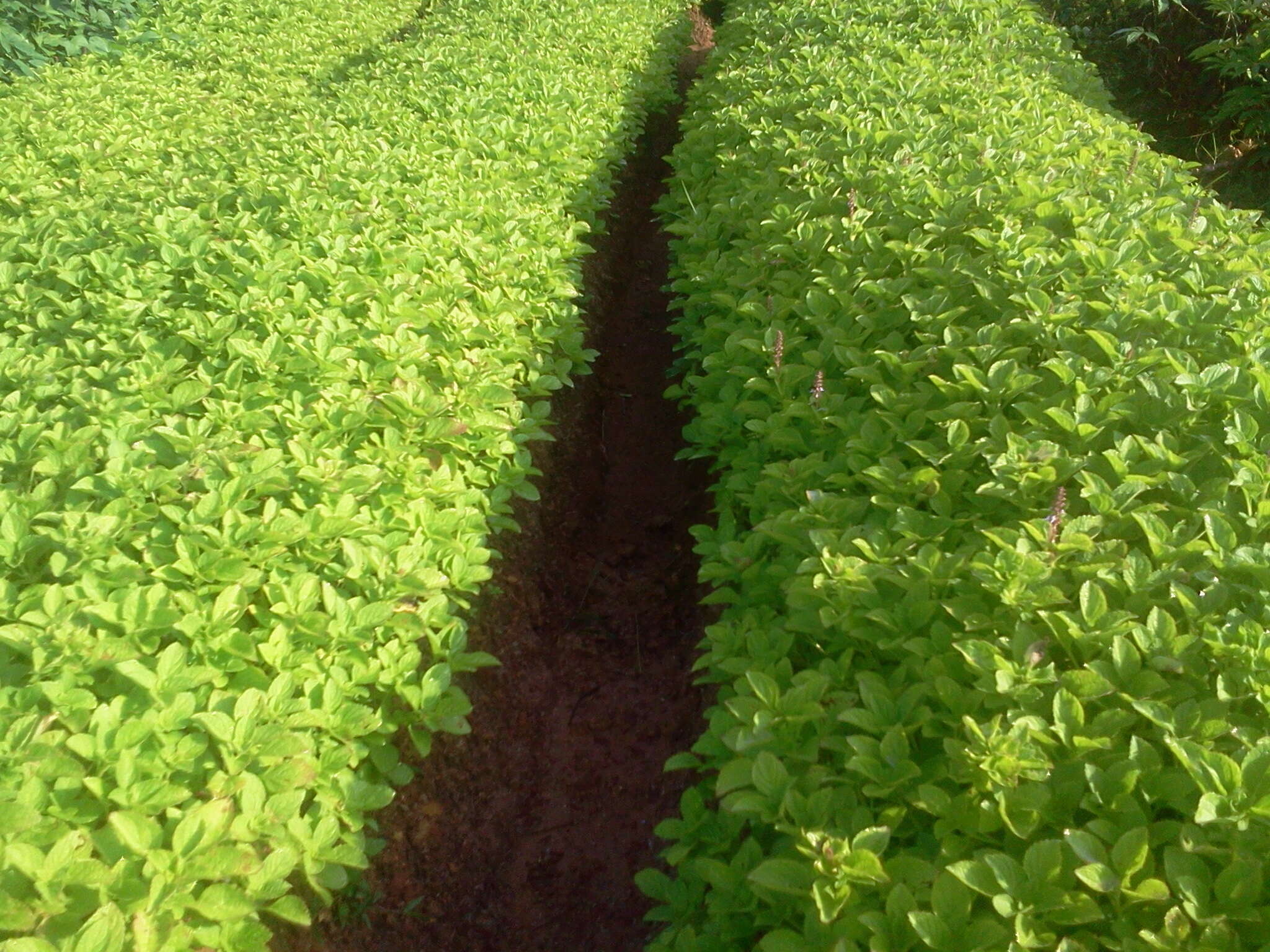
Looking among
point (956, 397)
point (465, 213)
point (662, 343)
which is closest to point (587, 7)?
point (662, 343)

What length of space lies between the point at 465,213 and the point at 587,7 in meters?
5.98

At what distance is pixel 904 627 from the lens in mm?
2117

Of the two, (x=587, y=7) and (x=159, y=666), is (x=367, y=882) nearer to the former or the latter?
(x=159, y=666)

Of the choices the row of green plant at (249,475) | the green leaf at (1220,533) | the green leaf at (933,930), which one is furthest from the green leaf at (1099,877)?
the row of green plant at (249,475)

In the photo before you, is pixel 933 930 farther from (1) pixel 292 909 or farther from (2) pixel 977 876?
(1) pixel 292 909

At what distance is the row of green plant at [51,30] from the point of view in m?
7.64

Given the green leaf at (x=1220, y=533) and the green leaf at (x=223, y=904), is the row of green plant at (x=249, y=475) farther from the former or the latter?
the green leaf at (x=1220, y=533)

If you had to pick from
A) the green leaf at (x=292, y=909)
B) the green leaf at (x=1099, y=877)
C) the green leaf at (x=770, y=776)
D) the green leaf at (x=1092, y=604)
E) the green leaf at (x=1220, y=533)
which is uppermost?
the green leaf at (x=1220, y=533)

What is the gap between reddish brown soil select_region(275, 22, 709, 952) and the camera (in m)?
2.84

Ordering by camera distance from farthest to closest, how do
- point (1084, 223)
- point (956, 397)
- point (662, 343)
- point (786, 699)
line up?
point (662, 343), point (1084, 223), point (956, 397), point (786, 699)

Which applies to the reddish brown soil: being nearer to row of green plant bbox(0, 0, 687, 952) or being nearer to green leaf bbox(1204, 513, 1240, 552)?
row of green plant bbox(0, 0, 687, 952)

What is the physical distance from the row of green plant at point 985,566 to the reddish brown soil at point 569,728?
17.5 inches

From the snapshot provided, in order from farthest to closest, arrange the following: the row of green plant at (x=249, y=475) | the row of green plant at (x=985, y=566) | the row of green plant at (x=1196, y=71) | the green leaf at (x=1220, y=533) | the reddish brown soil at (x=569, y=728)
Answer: the row of green plant at (x=1196, y=71) < the reddish brown soil at (x=569, y=728) < the green leaf at (x=1220, y=533) < the row of green plant at (x=249, y=475) < the row of green plant at (x=985, y=566)

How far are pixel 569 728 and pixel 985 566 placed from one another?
1979 millimetres
